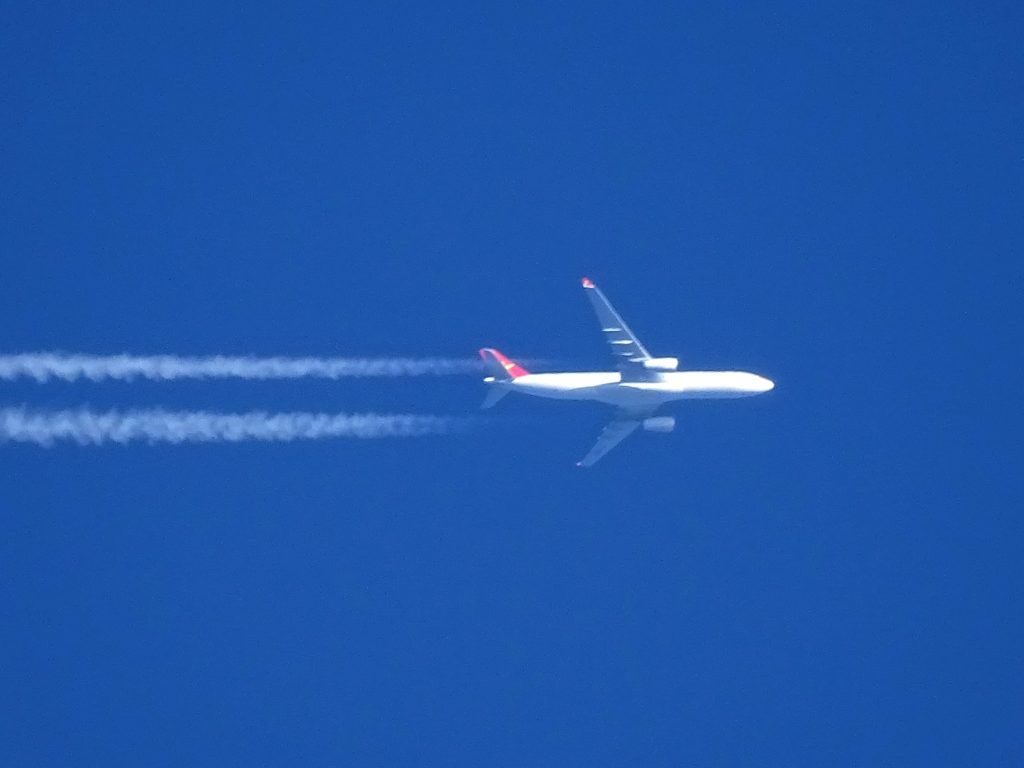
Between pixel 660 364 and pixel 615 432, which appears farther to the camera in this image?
pixel 615 432

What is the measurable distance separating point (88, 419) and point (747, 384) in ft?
74.6

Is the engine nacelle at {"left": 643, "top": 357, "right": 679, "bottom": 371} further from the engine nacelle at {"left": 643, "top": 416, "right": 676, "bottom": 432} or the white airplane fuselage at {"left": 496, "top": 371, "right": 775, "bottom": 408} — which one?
the engine nacelle at {"left": 643, "top": 416, "right": 676, "bottom": 432}

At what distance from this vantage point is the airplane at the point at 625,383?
5344 centimetres

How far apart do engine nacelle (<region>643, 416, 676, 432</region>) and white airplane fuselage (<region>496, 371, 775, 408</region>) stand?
81 cm

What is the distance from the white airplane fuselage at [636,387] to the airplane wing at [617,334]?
2.41 ft

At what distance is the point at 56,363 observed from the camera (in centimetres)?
4809

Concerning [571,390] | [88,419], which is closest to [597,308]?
[571,390]

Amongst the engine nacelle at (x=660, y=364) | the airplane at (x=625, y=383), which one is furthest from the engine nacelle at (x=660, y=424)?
the engine nacelle at (x=660, y=364)

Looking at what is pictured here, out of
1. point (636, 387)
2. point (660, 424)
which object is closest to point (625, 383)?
point (636, 387)

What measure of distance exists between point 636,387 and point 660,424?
2.44 metres

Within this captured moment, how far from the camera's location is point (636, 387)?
53.8 meters

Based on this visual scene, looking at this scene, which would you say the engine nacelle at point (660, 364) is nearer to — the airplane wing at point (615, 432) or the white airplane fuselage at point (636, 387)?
the white airplane fuselage at point (636, 387)

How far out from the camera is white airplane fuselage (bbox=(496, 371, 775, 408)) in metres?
53.6

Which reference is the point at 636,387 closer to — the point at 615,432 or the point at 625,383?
the point at 625,383
